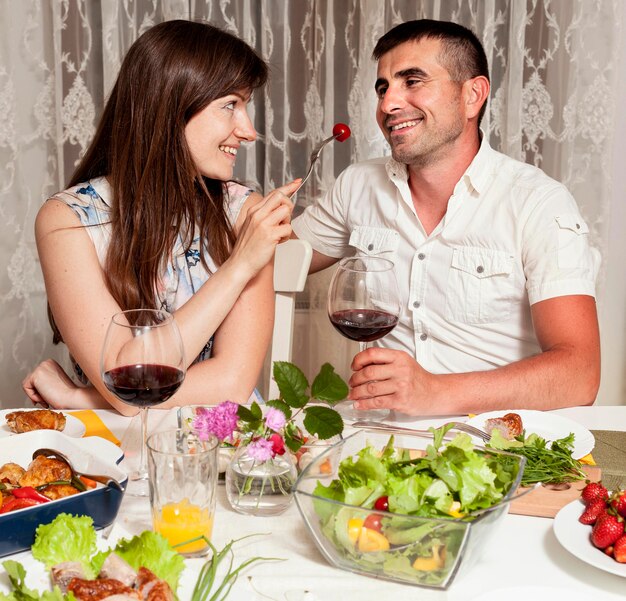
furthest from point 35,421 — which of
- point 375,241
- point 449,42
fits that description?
point 449,42

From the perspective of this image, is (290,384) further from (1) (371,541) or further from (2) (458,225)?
(2) (458,225)

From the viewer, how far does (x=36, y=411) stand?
1410 millimetres

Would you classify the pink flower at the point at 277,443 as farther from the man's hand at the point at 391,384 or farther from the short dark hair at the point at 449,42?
the short dark hair at the point at 449,42

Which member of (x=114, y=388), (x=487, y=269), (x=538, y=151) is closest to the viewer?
(x=114, y=388)

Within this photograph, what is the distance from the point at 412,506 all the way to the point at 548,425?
0.55 meters

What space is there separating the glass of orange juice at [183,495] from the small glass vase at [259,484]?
0.35 ft

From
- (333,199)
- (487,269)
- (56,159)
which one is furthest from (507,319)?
(56,159)

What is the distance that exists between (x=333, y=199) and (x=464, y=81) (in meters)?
0.46

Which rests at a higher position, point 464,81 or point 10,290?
point 464,81

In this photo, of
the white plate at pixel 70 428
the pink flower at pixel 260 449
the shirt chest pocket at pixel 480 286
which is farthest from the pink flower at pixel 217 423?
the shirt chest pocket at pixel 480 286

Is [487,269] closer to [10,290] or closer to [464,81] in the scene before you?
[464,81]

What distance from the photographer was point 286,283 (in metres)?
1.68

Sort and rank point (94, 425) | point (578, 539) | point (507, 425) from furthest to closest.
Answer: point (94, 425), point (507, 425), point (578, 539)

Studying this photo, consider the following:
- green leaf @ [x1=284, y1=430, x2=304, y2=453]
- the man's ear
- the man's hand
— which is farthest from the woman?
the man's ear
